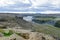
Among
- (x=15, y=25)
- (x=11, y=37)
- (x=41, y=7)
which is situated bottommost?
(x=11, y=37)

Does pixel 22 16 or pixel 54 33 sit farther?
pixel 22 16

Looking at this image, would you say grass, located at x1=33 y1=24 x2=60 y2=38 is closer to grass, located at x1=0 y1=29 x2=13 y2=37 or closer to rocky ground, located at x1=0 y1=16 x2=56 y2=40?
rocky ground, located at x1=0 y1=16 x2=56 y2=40

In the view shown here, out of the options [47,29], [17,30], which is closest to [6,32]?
[17,30]

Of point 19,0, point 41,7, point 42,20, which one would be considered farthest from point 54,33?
point 19,0

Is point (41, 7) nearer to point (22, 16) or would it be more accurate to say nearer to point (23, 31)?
point (22, 16)

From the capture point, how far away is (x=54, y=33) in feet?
8.98

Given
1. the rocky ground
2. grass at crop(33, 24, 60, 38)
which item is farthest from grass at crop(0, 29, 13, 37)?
grass at crop(33, 24, 60, 38)

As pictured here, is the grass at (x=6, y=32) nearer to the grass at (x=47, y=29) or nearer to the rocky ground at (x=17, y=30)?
the rocky ground at (x=17, y=30)

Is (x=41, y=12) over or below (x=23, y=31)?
over

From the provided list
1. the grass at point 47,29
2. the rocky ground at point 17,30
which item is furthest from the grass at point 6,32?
the grass at point 47,29

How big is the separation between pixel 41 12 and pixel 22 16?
438 mm

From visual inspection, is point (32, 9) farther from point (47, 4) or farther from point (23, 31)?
point (23, 31)

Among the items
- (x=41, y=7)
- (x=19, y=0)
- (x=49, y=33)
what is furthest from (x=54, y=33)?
(x=19, y=0)

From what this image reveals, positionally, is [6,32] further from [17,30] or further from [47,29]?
[47,29]
